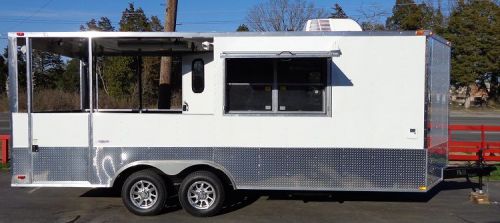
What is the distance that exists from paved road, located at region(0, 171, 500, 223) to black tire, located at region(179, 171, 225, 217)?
11cm

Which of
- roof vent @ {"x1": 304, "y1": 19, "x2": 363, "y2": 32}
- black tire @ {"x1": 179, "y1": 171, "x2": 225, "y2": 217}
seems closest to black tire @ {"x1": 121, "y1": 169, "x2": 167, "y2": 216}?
black tire @ {"x1": 179, "y1": 171, "x2": 225, "y2": 217}

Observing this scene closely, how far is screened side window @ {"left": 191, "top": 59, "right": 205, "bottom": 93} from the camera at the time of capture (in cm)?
886

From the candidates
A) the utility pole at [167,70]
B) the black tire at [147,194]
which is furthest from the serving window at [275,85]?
the utility pole at [167,70]

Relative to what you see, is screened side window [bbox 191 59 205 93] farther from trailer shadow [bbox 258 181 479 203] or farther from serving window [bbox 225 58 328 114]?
trailer shadow [bbox 258 181 479 203]

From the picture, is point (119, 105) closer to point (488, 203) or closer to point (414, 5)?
point (488, 203)

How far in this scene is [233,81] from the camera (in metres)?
7.86

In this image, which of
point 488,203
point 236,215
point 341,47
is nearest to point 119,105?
point 236,215

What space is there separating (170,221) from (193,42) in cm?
278

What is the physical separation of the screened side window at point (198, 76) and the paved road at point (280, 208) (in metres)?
1.90

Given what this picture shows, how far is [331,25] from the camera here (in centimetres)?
805

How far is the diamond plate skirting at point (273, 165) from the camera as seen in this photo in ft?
25.0

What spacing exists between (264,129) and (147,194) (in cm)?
194

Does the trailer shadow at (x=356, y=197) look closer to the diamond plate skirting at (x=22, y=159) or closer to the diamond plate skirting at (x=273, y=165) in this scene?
the diamond plate skirting at (x=273, y=165)

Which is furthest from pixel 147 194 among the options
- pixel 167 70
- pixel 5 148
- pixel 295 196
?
pixel 5 148
